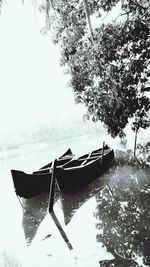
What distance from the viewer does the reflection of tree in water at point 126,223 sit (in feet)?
18.6

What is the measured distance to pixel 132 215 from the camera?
832cm

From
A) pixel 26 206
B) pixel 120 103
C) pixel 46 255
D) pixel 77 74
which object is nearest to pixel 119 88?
pixel 120 103

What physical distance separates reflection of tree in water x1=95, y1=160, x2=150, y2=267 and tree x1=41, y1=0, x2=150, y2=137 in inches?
142

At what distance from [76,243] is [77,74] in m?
8.59

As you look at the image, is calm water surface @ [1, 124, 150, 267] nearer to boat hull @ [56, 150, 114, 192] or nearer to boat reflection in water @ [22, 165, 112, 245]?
boat reflection in water @ [22, 165, 112, 245]

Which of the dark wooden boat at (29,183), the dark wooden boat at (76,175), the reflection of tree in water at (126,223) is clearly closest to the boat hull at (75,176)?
the dark wooden boat at (76,175)

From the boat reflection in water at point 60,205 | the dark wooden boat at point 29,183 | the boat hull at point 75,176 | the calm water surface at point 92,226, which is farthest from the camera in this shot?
the boat hull at point 75,176

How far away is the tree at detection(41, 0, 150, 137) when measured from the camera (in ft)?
38.0

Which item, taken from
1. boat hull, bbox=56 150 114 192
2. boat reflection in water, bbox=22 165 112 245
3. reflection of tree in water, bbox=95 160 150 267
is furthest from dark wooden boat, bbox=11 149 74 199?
reflection of tree in water, bbox=95 160 150 267

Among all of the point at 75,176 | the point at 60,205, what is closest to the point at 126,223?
the point at 60,205

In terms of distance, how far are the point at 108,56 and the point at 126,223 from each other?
274 inches

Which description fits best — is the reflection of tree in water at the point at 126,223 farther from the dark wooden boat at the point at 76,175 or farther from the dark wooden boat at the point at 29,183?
the dark wooden boat at the point at 29,183

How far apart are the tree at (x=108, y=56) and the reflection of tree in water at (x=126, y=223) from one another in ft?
11.9

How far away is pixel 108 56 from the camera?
1160cm
